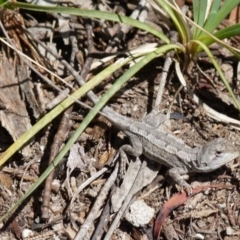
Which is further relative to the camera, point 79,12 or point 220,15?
point 220,15

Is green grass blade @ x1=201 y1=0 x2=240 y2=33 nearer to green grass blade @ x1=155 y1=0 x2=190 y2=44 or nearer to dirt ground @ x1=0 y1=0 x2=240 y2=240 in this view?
green grass blade @ x1=155 y1=0 x2=190 y2=44

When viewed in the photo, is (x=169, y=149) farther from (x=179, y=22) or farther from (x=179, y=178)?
(x=179, y=22)

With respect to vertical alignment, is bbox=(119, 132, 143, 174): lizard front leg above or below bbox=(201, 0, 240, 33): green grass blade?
below

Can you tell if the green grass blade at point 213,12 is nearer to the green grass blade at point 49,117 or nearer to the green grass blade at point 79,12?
the green grass blade at point 79,12

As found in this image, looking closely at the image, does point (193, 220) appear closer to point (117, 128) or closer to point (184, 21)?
point (117, 128)

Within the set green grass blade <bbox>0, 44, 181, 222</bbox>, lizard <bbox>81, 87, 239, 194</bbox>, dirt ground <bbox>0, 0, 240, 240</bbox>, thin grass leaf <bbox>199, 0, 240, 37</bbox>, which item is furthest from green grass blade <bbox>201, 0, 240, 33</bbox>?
lizard <bbox>81, 87, 239, 194</bbox>

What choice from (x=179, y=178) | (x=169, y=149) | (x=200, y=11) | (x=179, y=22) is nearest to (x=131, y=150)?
(x=169, y=149)

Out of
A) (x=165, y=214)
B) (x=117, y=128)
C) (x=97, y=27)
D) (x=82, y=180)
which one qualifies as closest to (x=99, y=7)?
(x=97, y=27)
